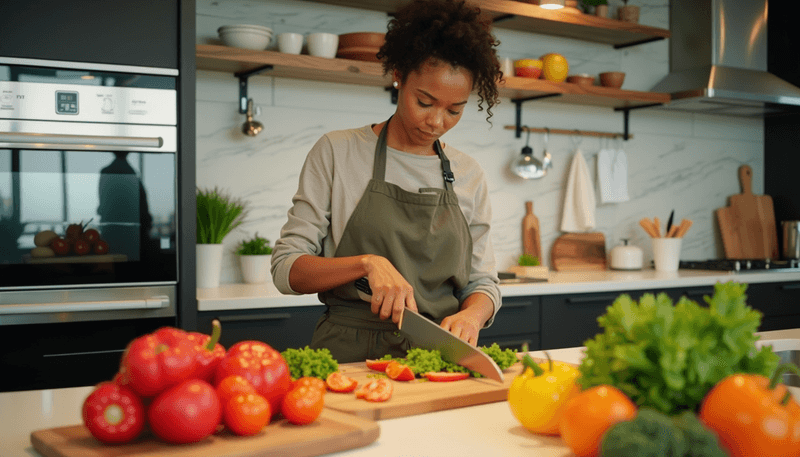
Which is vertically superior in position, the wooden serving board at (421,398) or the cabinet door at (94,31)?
the cabinet door at (94,31)

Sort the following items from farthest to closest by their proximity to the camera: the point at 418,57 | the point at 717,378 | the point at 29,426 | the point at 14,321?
1. the point at 14,321
2. the point at 418,57
3. the point at 29,426
4. the point at 717,378

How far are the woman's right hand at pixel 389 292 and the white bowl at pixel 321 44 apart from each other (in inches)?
66.3

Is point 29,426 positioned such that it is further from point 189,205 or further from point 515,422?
point 189,205

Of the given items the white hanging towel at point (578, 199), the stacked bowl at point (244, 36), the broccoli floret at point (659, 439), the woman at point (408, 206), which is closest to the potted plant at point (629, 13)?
the white hanging towel at point (578, 199)

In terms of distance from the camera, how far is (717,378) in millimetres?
824

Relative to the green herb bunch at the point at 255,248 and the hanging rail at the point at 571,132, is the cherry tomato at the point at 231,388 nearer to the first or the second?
the green herb bunch at the point at 255,248

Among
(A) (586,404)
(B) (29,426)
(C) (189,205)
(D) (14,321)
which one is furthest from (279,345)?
(A) (586,404)

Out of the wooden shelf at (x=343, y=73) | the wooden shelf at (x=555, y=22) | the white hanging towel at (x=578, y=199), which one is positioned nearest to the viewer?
the wooden shelf at (x=343, y=73)

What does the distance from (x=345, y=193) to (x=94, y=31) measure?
1.16 m


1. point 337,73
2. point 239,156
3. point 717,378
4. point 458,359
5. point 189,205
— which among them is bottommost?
point 458,359

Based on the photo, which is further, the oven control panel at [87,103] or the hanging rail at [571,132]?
the hanging rail at [571,132]

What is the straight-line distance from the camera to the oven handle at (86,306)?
2.25 metres

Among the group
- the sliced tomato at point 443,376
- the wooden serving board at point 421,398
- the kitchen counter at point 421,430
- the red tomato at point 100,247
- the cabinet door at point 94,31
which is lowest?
the kitchen counter at point 421,430

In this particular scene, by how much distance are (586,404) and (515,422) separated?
0.32 m
